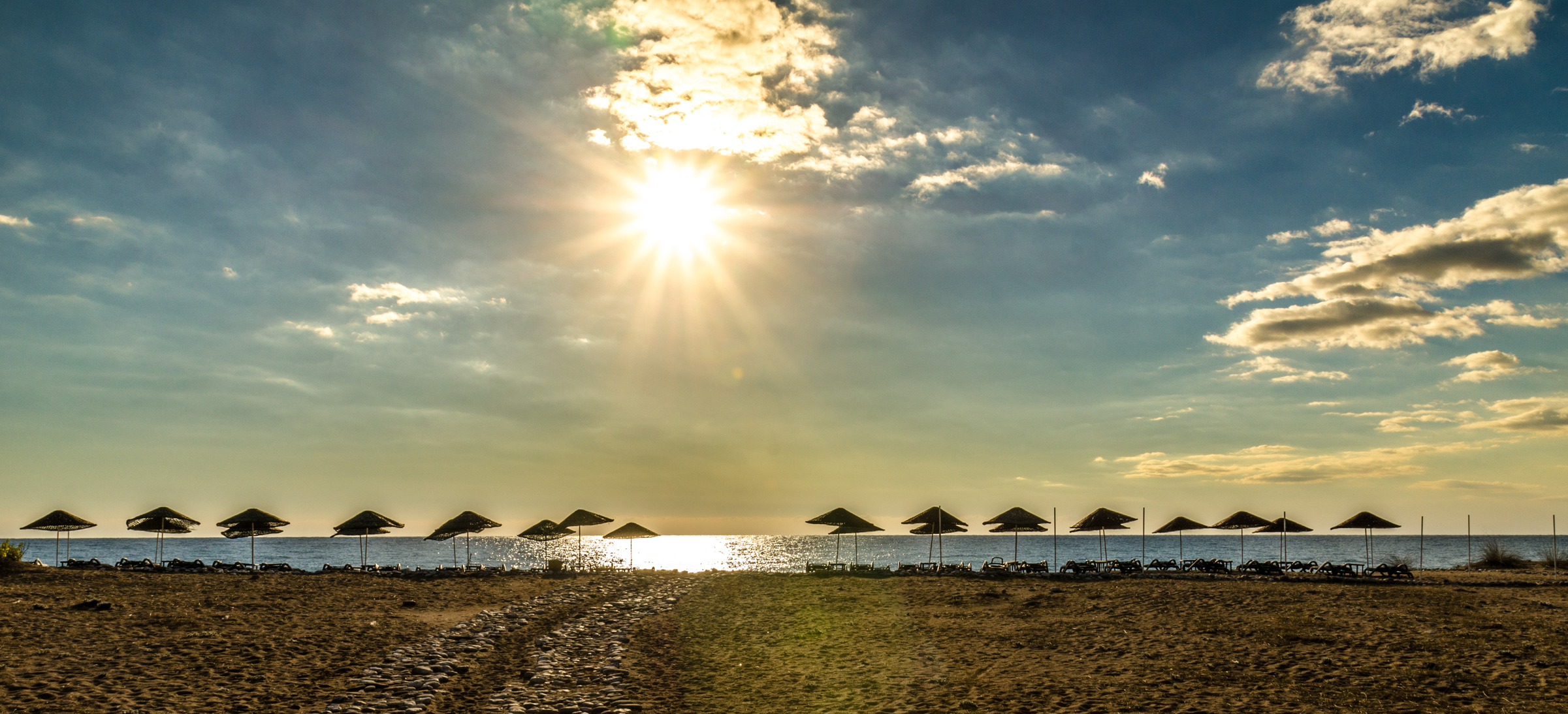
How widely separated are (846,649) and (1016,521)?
20672 mm

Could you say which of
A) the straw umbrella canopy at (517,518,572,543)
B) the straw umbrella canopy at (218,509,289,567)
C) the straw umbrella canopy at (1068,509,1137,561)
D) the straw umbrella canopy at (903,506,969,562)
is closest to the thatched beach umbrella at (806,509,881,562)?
the straw umbrella canopy at (903,506,969,562)

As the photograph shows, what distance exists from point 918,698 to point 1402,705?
6.84 metres

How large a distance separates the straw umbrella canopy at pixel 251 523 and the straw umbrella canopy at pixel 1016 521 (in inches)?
1295

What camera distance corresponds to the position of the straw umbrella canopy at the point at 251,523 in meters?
37.5

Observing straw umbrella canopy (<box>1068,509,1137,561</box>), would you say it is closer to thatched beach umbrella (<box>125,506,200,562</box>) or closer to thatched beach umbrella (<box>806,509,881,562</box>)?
thatched beach umbrella (<box>806,509,881,562</box>)

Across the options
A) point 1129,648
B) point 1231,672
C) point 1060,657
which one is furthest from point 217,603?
point 1231,672

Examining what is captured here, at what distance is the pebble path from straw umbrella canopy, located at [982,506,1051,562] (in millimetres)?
17660

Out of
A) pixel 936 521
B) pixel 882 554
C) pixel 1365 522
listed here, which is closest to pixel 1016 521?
pixel 936 521

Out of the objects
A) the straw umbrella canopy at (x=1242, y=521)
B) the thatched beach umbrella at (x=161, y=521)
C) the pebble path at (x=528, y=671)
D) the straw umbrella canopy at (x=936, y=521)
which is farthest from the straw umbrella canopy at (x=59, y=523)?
the straw umbrella canopy at (x=1242, y=521)

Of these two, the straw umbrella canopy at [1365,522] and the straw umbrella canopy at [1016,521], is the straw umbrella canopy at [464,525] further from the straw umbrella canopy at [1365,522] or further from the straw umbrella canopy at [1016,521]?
the straw umbrella canopy at [1365,522]

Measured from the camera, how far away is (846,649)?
17797 millimetres

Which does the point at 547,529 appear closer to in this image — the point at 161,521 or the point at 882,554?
the point at 161,521

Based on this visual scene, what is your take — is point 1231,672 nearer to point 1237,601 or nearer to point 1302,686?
point 1302,686

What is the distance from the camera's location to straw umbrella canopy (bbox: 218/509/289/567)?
123 feet
